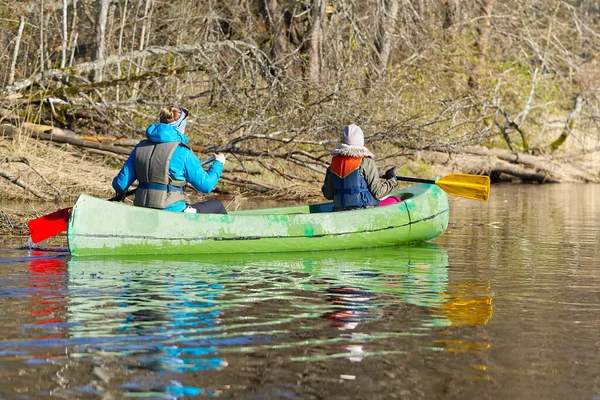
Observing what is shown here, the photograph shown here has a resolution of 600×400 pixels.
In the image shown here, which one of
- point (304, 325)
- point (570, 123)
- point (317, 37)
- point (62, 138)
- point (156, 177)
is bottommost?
point (304, 325)

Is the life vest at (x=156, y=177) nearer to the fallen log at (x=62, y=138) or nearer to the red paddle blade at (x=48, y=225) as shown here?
the red paddle blade at (x=48, y=225)

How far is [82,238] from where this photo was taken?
8328 millimetres

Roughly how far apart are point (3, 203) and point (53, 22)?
4.85 meters

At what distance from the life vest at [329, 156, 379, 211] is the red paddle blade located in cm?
247

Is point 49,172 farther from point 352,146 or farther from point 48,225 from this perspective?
point 352,146

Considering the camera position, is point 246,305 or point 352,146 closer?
point 246,305

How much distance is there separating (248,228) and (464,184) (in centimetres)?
257

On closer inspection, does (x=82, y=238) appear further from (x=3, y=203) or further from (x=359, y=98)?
(x=359, y=98)

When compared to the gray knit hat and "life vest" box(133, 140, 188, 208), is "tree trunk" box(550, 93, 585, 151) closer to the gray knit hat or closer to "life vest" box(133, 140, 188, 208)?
the gray knit hat

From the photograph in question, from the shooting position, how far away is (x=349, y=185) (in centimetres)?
947

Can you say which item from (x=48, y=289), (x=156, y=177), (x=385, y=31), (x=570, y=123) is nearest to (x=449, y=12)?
(x=385, y=31)

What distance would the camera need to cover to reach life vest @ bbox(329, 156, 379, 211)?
936 centimetres

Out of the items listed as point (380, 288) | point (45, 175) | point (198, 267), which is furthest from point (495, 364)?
point (45, 175)

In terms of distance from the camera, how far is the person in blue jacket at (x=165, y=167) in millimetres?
8367
